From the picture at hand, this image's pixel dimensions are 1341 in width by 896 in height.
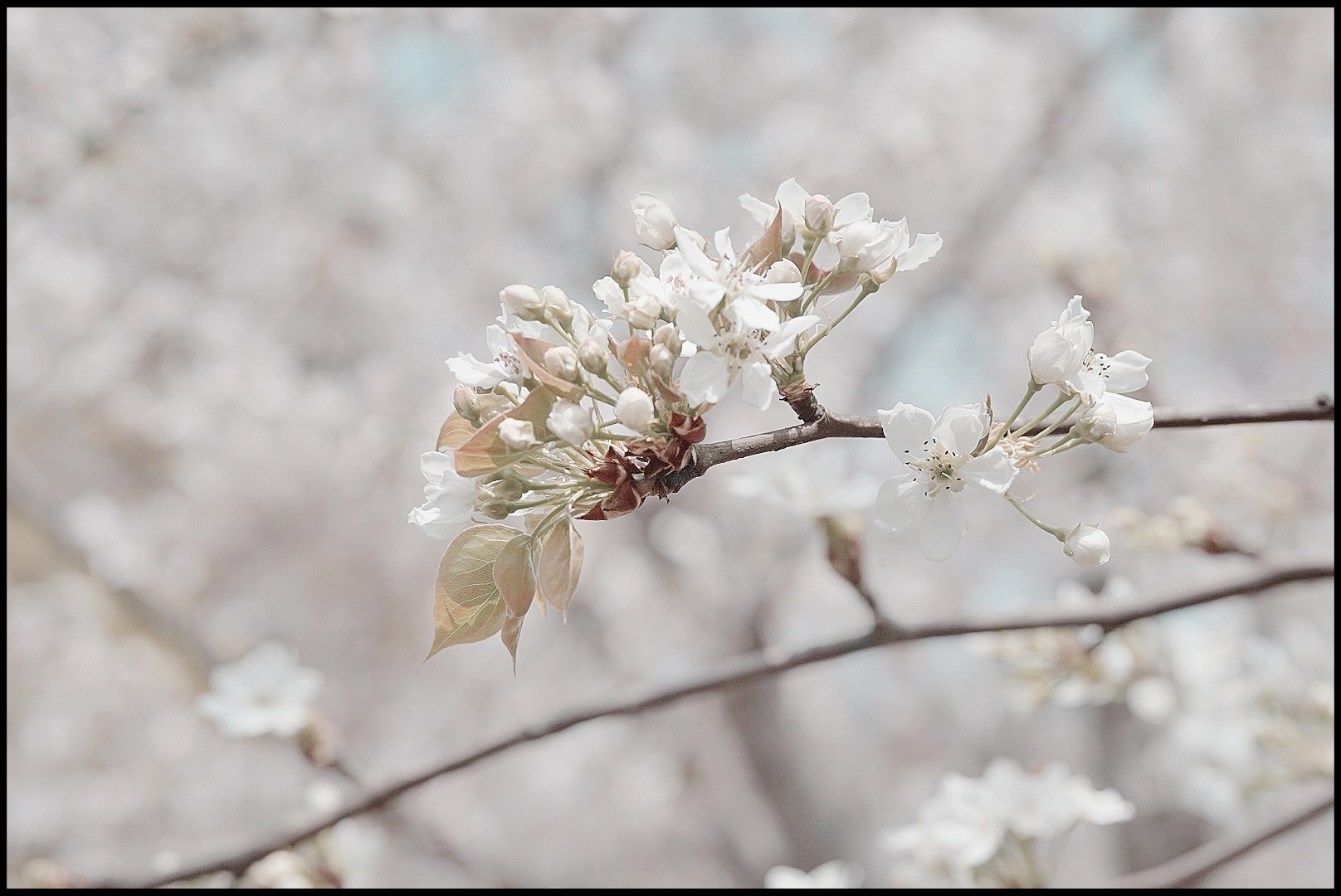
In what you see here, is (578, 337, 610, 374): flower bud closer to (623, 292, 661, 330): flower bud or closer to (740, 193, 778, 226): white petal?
(623, 292, 661, 330): flower bud

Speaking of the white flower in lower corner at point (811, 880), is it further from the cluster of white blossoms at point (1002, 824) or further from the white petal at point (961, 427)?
the white petal at point (961, 427)

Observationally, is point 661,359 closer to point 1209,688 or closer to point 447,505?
point 447,505

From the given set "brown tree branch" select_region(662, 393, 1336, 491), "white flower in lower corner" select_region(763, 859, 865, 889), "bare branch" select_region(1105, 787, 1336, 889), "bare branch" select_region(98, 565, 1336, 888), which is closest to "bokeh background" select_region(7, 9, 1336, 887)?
"white flower in lower corner" select_region(763, 859, 865, 889)

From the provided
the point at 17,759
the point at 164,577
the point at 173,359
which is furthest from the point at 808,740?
the point at 17,759

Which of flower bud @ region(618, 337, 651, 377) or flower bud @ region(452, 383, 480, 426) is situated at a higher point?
flower bud @ region(452, 383, 480, 426)

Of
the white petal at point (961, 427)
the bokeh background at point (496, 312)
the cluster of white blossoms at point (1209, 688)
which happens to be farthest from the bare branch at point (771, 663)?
the bokeh background at point (496, 312)

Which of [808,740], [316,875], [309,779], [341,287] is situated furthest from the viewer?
[341,287]

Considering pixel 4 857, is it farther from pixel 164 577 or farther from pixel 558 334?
pixel 164 577
